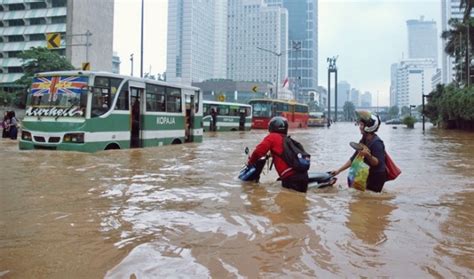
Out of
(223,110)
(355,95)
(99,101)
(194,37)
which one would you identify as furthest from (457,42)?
(355,95)

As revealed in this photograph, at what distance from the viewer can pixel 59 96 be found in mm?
13531

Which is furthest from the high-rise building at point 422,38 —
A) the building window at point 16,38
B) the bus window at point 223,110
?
the bus window at point 223,110

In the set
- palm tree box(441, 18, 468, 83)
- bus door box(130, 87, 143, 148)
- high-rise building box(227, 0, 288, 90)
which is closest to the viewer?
bus door box(130, 87, 143, 148)

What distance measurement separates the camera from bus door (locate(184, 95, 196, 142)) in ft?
64.5

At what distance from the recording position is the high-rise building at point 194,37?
71750 millimetres

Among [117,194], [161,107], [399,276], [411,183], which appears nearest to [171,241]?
[399,276]

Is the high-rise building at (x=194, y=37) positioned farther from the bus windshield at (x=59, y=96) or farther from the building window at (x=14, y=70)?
the bus windshield at (x=59, y=96)

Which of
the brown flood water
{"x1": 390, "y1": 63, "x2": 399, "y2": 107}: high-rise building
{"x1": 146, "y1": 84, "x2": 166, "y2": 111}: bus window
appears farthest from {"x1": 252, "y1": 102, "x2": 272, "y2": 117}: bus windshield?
{"x1": 390, "y1": 63, "x2": 399, "y2": 107}: high-rise building

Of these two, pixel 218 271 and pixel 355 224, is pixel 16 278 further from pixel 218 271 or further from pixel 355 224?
pixel 355 224

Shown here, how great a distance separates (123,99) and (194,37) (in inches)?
2397

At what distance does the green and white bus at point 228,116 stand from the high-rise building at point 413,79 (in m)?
100

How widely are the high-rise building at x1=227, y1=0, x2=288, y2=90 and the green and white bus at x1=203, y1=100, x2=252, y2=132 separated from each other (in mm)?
33577

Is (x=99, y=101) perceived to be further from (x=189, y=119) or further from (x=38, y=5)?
(x=38, y=5)

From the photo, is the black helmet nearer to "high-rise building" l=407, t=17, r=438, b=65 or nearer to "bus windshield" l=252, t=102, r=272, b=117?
"bus windshield" l=252, t=102, r=272, b=117
